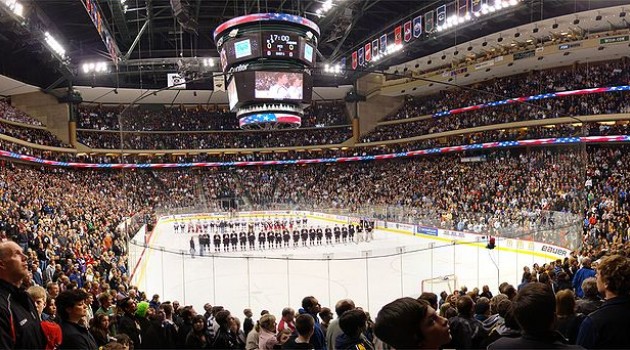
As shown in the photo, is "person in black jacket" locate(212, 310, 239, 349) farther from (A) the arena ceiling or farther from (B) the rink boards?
(A) the arena ceiling

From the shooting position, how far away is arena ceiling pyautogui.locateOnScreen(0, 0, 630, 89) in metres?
25.8

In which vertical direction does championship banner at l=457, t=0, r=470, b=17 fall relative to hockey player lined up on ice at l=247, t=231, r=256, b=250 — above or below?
above

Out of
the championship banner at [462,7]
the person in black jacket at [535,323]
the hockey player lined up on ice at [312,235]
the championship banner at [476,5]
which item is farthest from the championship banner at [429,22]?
the person in black jacket at [535,323]

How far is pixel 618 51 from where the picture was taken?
94.8 ft

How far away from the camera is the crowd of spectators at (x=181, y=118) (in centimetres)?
4478

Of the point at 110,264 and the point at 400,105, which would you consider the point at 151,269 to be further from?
the point at 400,105

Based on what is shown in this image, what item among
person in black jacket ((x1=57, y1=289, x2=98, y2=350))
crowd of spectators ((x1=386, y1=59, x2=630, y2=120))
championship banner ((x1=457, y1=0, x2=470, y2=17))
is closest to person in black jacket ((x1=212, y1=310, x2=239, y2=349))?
person in black jacket ((x1=57, y1=289, x2=98, y2=350))

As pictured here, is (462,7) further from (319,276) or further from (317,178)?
(317,178)

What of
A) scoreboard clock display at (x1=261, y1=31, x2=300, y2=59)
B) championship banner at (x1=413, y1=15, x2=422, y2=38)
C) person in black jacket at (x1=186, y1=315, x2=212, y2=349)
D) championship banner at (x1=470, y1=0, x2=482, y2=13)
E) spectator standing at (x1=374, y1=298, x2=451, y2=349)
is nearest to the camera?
spectator standing at (x1=374, y1=298, x2=451, y2=349)

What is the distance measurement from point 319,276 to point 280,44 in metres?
11.9

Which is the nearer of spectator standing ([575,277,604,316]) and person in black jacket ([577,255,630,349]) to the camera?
person in black jacket ([577,255,630,349])

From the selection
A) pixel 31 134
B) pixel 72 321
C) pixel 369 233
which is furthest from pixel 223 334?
pixel 31 134

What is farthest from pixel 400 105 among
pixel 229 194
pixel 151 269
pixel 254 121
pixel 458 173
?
pixel 151 269

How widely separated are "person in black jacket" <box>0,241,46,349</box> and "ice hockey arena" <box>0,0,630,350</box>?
0.01 metres
